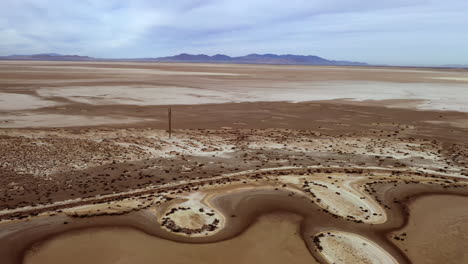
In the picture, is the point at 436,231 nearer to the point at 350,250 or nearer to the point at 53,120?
the point at 350,250

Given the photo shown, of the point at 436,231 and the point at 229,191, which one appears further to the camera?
the point at 229,191

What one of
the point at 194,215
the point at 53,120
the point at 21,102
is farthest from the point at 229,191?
the point at 21,102

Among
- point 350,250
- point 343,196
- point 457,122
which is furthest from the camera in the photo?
point 457,122

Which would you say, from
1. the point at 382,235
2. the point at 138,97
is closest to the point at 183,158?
the point at 382,235

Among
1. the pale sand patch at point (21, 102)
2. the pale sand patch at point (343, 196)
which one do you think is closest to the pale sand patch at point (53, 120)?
the pale sand patch at point (21, 102)

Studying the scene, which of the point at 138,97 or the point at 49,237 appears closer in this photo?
the point at 49,237

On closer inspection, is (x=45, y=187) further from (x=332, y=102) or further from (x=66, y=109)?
(x=332, y=102)
